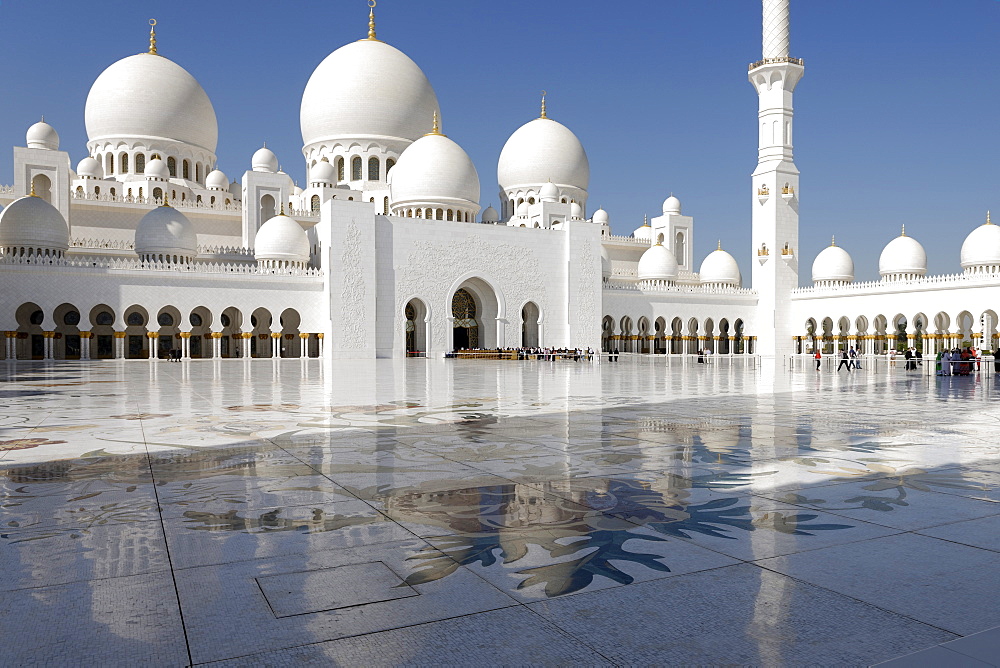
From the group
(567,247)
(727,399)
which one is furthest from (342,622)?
(567,247)

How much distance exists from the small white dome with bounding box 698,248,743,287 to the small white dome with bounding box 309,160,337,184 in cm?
1711

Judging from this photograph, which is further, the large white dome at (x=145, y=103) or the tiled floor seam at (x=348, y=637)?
the large white dome at (x=145, y=103)

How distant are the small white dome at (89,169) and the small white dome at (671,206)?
2443cm

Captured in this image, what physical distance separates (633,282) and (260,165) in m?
16.8

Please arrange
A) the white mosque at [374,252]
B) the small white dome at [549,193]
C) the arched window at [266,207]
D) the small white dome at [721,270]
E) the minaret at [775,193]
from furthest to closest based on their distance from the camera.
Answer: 1. the small white dome at [721,270]
2. the small white dome at [549,193]
3. the minaret at [775,193]
4. the arched window at [266,207]
5. the white mosque at [374,252]

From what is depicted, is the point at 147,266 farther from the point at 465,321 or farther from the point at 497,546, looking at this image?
the point at 497,546

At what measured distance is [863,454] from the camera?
4.12 m

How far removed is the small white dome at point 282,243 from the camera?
2555 cm

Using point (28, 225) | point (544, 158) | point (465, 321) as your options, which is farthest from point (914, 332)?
point (28, 225)

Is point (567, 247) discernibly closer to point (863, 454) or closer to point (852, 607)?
point (863, 454)

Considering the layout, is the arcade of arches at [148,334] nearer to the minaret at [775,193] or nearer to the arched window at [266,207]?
the arched window at [266,207]

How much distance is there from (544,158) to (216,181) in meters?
13.3

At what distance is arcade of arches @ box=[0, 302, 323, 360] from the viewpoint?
22.6 meters

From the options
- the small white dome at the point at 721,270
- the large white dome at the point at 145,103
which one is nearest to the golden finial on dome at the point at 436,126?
the large white dome at the point at 145,103
